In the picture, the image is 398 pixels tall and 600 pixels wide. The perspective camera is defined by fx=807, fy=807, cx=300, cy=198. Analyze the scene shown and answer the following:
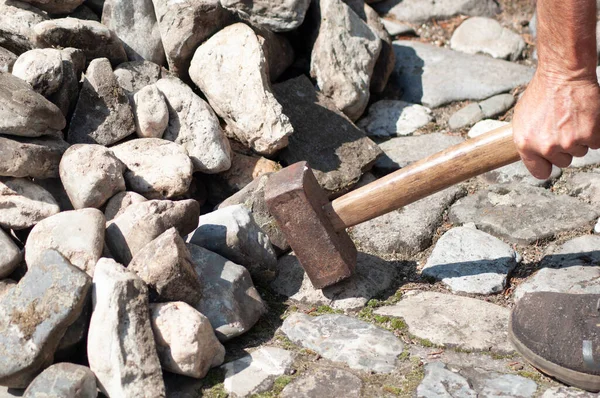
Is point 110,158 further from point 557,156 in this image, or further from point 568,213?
point 568,213

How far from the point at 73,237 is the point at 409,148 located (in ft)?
7.59

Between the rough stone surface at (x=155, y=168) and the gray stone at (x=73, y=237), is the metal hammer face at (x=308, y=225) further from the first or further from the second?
the gray stone at (x=73, y=237)

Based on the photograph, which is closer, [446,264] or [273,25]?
[446,264]

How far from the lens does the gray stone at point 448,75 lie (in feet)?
17.7

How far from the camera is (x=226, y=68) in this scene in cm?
448

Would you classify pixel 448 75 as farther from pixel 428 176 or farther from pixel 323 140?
pixel 428 176

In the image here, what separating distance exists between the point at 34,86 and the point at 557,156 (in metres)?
2.44

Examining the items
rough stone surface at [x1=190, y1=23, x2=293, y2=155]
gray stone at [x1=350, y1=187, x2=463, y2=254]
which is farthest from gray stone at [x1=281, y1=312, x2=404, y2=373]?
rough stone surface at [x1=190, y1=23, x2=293, y2=155]

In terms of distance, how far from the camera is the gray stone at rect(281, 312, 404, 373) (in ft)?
10.8

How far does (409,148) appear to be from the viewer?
4965mm

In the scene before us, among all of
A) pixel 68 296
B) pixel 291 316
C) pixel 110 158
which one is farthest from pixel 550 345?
pixel 110 158

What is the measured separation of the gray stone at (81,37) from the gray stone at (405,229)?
1655 mm

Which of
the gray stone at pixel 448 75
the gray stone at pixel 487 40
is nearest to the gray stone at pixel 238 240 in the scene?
the gray stone at pixel 448 75

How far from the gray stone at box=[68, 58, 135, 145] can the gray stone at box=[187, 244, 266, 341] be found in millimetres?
861
